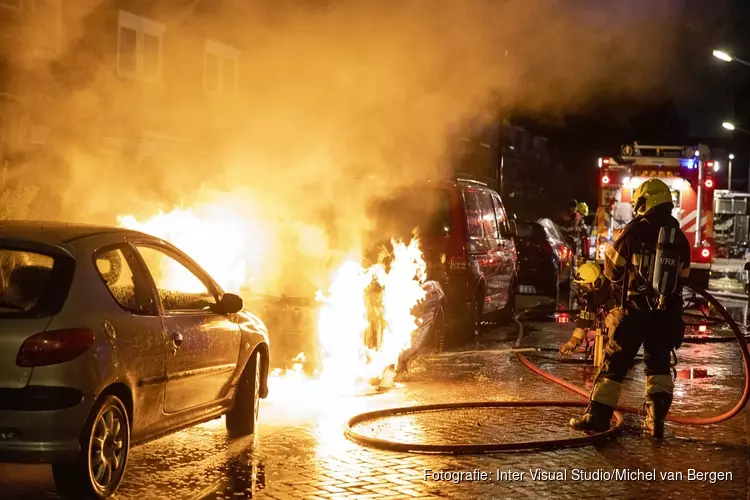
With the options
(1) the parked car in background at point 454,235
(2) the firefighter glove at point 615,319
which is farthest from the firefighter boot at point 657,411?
(1) the parked car in background at point 454,235

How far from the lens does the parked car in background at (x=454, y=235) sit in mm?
11773

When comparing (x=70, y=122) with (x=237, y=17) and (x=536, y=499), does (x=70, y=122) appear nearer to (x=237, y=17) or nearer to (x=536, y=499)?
(x=237, y=17)

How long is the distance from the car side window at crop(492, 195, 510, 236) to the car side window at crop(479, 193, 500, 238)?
7.4 inches

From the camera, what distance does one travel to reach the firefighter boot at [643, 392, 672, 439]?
756cm

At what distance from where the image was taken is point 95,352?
544cm

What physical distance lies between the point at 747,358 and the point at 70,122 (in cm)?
963

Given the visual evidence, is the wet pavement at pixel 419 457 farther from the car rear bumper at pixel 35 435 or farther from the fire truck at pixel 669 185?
the fire truck at pixel 669 185

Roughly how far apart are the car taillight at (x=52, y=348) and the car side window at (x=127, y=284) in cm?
65

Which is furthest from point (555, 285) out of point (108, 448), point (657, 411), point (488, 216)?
point (108, 448)

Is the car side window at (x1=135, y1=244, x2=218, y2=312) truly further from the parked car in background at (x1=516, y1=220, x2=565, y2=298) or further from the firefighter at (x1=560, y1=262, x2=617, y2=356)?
the parked car in background at (x1=516, y1=220, x2=565, y2=298)

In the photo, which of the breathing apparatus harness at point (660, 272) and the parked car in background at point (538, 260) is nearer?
the breathing apparatus harness at point (660, 272)

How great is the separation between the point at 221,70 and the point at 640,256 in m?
15.0

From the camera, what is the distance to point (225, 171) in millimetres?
11844

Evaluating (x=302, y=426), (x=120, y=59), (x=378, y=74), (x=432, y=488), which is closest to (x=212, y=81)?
(x=120, y=59)
